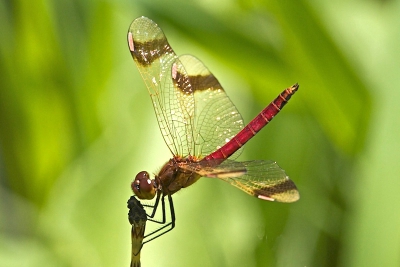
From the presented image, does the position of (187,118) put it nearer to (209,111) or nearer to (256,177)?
(209,111)

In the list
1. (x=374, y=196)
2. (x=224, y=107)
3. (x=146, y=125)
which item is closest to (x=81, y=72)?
(x=146, y=125)

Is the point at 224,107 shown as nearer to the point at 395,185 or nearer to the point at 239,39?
the point at 239,39

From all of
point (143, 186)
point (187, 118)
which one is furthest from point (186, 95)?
point (143, 186)

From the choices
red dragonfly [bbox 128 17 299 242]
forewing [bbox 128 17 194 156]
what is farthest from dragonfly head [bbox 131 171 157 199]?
forewing [bbox 128 17 194 156]

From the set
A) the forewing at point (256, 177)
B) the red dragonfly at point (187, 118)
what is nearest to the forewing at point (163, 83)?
the red dragonfly at point (187, 118)

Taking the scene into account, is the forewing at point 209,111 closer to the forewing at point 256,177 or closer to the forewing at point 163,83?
the forewing at point 163,83

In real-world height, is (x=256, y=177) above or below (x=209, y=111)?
below

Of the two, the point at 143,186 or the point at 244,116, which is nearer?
the point at 143,186
